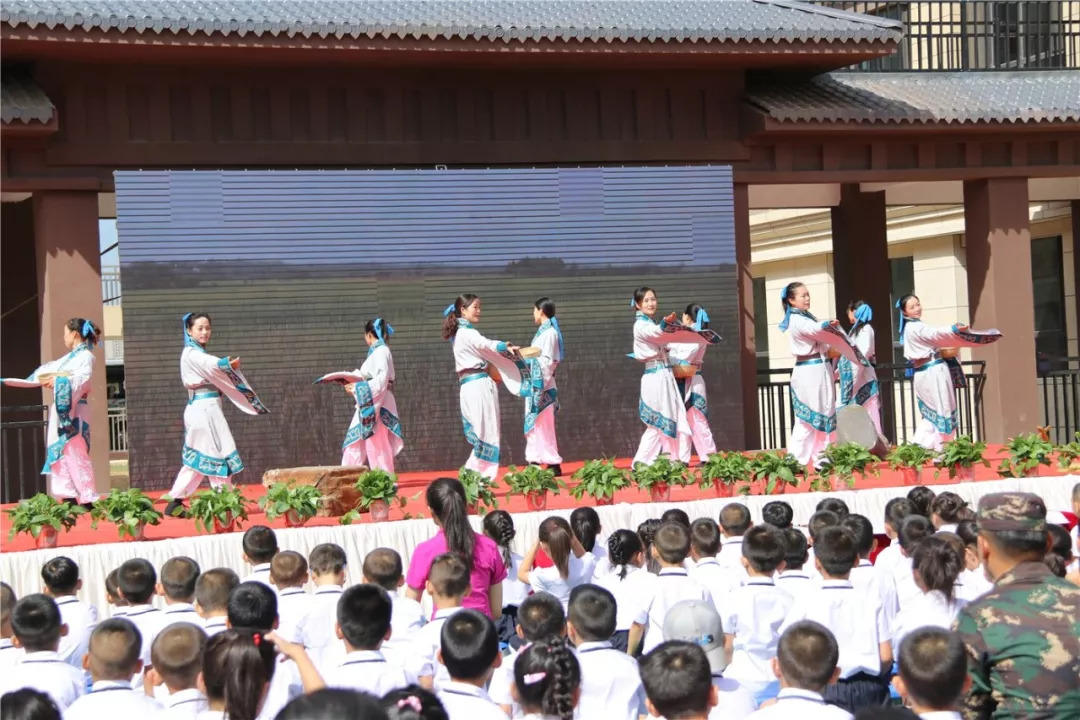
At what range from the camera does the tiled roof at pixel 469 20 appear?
10555 millimetres

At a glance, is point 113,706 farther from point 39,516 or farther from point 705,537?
point 39,516

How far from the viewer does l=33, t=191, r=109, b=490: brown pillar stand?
11.2 m

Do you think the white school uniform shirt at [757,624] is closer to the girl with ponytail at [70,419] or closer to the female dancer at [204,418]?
the female dancer at [204,418]

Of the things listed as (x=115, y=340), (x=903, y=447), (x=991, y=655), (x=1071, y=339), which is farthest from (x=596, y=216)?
(x=115, y=340)

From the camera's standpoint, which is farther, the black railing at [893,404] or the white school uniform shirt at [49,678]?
the black railing at [893,404]

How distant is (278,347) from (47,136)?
2.55 m

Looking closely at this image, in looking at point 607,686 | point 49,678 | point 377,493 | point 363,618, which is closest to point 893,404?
point 377,493

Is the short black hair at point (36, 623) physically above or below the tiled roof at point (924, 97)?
below

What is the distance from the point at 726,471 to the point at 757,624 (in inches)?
169

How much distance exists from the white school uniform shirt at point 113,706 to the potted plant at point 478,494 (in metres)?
4.84

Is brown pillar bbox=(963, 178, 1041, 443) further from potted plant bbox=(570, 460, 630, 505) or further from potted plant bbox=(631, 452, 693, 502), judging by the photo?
potted plant bbox=(570, 460, 630, 505)

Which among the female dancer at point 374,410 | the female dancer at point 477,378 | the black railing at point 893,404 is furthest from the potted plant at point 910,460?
the female dancer at point 374,410

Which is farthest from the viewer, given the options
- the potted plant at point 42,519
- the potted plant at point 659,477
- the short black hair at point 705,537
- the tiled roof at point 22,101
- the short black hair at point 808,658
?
the tiled roof at point 22,101

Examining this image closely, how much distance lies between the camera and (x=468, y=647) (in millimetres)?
3543
